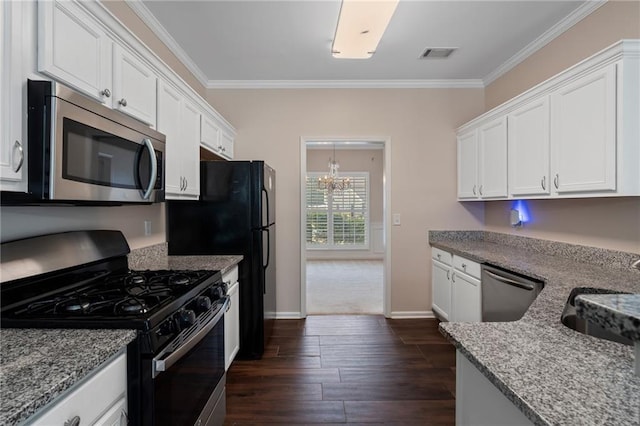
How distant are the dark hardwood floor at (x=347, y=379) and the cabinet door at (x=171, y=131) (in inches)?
60.9

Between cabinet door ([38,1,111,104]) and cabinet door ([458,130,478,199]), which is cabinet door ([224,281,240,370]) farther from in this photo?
cabinet door ([458,130,478,199])

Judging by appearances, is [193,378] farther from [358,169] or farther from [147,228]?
[358,169]

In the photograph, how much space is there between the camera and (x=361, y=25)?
2.28m

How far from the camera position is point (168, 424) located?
4.12 feet

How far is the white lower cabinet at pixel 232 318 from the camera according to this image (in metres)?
2.36

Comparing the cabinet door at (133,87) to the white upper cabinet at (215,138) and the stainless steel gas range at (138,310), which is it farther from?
the white upper cabinet at (215,138)

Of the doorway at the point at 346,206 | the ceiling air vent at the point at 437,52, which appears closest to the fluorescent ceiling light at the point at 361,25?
the ceiling air vent at the point at 437,52

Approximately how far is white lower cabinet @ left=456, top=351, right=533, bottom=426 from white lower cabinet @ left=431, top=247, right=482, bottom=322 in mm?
1774

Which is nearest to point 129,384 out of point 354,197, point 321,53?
point 321,53

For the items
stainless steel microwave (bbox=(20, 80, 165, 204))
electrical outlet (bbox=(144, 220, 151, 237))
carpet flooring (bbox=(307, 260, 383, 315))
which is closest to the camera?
stainless steel microwave (bbox=(20, 80, 165, 204))

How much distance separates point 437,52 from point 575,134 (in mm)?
1556

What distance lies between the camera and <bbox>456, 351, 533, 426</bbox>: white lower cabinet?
0.85 m

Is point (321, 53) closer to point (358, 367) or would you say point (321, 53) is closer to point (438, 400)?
point (358, 367)

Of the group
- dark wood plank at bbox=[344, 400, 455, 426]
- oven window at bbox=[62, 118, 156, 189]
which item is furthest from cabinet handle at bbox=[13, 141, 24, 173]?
dark wood plank at bbox=[344, 400, 455, 426]
